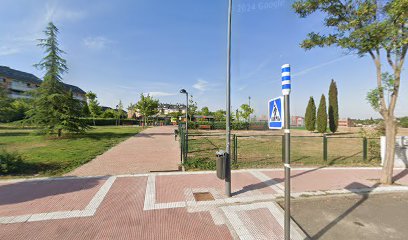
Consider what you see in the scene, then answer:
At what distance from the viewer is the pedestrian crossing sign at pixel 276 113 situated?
104 inches

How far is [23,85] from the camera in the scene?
5256 cm

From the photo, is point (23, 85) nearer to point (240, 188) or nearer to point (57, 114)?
point (57, 114)

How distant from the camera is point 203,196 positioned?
179 inches

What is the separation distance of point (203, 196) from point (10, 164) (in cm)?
663

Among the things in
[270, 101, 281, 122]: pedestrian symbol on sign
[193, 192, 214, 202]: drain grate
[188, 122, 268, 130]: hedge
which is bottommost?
[193, 192, 214, 202]: drain grate

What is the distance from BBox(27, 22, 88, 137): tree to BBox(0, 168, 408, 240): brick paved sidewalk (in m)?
12.3

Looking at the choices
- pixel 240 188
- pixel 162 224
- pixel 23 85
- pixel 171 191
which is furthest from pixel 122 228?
pixel 23 85

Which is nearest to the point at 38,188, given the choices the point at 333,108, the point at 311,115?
the point at 333,108

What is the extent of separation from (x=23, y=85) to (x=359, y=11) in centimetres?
7120

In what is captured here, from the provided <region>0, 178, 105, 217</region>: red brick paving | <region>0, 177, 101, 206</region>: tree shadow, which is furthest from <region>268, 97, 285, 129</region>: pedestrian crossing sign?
<region>0, 177, 101, 206</region>: tree shadow

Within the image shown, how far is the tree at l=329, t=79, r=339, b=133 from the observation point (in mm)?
27158

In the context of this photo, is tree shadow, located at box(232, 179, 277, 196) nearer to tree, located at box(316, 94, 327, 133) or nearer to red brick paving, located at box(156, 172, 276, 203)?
red brick paving, located at box(156, 172, 276, 203)

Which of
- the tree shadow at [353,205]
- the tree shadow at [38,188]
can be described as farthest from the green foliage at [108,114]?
the tree shadow at [353,205]

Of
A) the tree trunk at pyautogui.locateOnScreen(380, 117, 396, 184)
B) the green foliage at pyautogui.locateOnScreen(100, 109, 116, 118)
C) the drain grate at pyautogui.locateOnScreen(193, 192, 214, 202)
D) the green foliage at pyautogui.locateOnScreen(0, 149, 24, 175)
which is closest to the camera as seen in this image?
the drain grate at pyautogui.locateOnScreen(193, 192, 214, 202)
